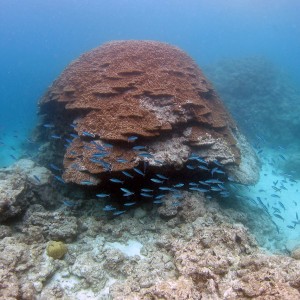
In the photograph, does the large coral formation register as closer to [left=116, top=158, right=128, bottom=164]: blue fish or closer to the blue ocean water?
[left=116, top=158, right=128, bottom=164]: blue fish

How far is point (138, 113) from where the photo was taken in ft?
27.0

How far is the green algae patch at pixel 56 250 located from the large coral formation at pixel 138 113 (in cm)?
173

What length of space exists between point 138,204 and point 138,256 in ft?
7.21

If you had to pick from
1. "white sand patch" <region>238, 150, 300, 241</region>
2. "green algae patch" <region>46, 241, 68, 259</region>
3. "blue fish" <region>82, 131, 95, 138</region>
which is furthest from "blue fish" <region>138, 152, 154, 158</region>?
"white sand patch" <region>238, 150, 300, 241</region>

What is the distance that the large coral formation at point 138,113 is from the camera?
7680 millimetres

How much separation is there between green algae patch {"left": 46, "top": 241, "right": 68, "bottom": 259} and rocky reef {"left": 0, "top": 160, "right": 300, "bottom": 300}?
0.11 meters

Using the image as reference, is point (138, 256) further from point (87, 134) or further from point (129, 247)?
point (87, 134)

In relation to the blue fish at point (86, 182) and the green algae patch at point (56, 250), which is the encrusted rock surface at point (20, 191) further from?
the blue fish at point (86, 182)

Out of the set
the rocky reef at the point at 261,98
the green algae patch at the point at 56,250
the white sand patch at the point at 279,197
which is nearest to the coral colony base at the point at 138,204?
the green algae patch at the point at 56,250

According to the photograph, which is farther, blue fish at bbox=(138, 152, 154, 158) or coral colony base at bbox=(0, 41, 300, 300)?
blue fish at bbox=(138, 152, 154, 158)

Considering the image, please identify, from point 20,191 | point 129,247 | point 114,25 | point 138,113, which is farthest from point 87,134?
point 114,25

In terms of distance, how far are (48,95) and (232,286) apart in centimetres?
1100

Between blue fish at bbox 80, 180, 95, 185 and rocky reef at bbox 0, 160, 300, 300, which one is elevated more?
blue fish at bbox 80, 180, 95, 185

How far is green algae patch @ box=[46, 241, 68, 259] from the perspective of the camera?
612 centimetres
